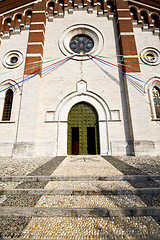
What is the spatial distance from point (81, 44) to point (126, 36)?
3802mm

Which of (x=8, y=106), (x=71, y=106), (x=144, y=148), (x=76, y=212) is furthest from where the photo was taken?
(x=8, y=106)

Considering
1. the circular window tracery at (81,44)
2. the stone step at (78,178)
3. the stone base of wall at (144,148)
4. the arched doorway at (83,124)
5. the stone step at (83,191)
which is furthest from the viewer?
the circular window tracery at (81,44)

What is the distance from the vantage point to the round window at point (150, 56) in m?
8.65

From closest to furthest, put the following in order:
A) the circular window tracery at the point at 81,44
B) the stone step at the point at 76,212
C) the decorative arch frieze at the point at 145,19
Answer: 1. the stone step at the point at 76,212
2. the decorative arch frieze at the point at 145,19
3. the circular window tracery at the point at 81,44

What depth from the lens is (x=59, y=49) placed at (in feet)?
30.4

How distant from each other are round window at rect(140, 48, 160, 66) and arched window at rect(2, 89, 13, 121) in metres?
11.0

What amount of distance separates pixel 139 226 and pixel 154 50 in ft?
38.6

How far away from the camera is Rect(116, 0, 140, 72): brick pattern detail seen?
8016 millimetres

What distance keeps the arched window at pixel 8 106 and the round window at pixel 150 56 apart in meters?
11.0

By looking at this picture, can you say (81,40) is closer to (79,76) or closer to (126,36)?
(126,36)

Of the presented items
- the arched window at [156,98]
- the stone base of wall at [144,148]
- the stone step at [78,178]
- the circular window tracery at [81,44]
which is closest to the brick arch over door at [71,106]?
the stone base of wall at [144,148]

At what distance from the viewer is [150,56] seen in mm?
8961

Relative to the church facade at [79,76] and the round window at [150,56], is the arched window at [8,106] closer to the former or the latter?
the church facade at [79,76]

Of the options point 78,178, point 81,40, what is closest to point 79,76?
point 81,40
